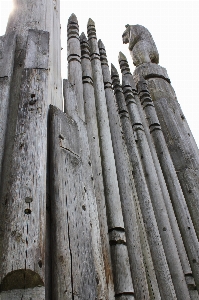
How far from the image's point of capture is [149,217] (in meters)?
2.59

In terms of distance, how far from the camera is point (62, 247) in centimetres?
135

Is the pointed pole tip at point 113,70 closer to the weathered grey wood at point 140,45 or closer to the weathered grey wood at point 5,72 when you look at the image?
the weathered grey wood at point 140,45

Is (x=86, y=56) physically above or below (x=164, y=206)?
above

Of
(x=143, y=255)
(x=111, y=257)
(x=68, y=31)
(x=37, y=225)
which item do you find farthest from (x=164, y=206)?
(x=68, y=31)

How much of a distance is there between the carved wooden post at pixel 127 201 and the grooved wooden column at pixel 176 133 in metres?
0.84

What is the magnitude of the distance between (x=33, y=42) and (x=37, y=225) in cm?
133

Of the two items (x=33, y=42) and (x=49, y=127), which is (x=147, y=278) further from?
(x=33, y=42)

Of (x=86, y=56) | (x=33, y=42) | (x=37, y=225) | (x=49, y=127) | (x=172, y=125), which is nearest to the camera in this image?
(x=37, y=225)

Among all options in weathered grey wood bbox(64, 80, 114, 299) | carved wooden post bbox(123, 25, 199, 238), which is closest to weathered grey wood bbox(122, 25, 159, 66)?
carved wooden post bbox(123, 25, 199, 238)

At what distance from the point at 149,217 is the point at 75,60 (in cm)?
192

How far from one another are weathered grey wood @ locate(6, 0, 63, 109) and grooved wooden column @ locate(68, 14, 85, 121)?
44 centimetres

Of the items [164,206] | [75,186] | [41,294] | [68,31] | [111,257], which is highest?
[68,31]

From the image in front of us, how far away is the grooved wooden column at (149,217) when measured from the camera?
2287 mm

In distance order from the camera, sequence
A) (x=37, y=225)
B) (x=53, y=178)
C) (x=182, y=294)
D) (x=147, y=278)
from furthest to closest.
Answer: (x=182, y=294) < (x=147, y=278) < (x=53, y=178) < (x=37, y=225)
